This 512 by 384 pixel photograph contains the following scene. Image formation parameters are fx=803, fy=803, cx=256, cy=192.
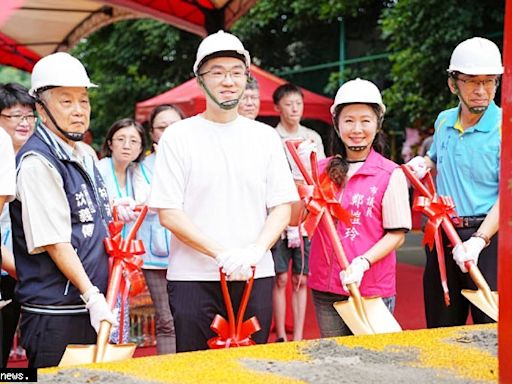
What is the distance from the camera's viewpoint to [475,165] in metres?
3.07

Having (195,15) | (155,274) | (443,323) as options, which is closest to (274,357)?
(443,323)

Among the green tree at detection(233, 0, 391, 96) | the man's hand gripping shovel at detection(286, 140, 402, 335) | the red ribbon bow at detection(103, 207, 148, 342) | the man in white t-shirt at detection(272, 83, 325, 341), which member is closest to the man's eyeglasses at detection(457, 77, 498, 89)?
the man's hand gripping shovel at detection(286, 140, 402, 335)

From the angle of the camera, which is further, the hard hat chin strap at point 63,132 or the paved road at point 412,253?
the paved road at point 412,253

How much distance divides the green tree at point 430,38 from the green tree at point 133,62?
5255 mm

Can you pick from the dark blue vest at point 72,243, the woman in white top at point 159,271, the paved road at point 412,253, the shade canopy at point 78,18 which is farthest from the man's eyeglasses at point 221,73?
the paved road at point 412,253

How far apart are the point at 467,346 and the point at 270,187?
86 centimetres

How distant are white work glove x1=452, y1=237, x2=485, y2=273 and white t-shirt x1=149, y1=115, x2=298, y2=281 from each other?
74cm

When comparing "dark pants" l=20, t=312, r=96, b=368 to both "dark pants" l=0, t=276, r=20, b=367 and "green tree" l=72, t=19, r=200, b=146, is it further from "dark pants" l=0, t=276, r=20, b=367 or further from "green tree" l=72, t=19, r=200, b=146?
"green tree" l=72, t=19, r=200, b=146

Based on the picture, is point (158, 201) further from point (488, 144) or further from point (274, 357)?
point (488, 144)

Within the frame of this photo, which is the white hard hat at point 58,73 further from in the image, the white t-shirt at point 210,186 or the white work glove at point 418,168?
the white work glove at point 418,168

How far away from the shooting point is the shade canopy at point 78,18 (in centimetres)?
718

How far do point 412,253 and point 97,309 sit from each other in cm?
723

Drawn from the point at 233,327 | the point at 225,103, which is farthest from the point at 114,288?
the point at 225,103

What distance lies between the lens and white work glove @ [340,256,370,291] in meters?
2.62
